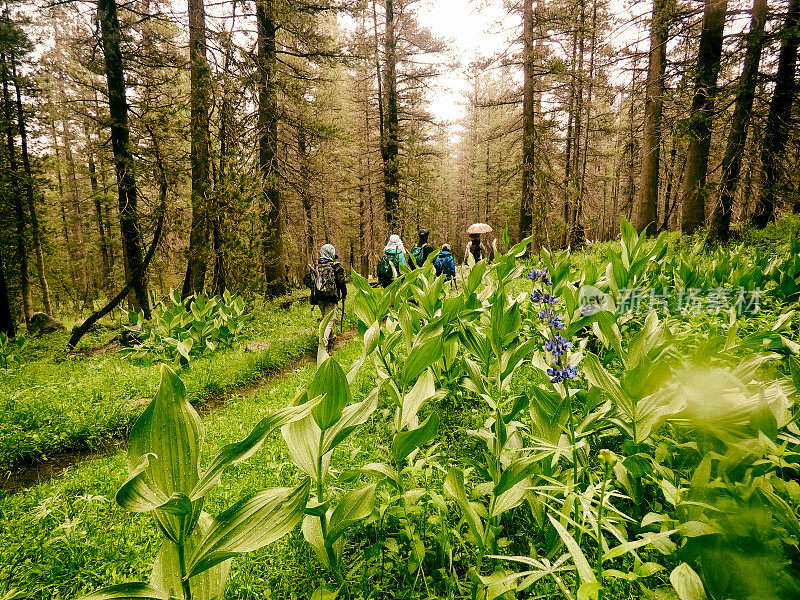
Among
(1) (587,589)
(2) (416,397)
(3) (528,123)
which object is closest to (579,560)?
(1) (587,589)

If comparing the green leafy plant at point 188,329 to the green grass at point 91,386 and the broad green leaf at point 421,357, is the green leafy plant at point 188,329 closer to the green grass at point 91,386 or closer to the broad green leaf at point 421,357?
the green grass at point 91,386

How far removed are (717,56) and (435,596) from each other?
11.8 metres

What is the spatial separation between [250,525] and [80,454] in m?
4.29

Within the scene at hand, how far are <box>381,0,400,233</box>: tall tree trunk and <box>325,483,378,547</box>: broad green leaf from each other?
13585 mm

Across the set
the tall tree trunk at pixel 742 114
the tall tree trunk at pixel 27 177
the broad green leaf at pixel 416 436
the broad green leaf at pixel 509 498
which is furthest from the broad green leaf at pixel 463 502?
the tall tree trunk at pixel 27 177

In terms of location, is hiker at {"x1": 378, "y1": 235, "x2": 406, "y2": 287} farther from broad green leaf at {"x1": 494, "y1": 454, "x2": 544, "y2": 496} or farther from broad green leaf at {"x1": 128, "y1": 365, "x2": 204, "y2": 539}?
broad green leaf at {"x1": 128, "y1": 365, "x2": 204, "y2": 539}

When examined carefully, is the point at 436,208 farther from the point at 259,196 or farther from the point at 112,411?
the point at 112,411

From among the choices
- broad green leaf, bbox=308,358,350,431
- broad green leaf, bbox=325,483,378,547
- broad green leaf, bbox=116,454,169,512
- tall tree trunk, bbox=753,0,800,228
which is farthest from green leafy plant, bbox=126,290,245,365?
tall tree trunk, bbox=753,0,800,228

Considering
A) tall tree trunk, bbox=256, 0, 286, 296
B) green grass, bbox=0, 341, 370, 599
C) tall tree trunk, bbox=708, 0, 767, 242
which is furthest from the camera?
tall tree trunk, bbox=256, 0, 286, 296

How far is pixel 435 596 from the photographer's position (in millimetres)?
1468

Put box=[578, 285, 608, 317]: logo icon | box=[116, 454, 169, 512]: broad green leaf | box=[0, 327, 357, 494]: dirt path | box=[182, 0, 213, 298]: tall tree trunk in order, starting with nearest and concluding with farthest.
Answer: box=[116, 454, 169, 512]: broad green leaf < box=[578, 285, 608, 317]: logo icon < box=[0, 327, 357, 494]: dirt path < box=[182, 0, 213, 298]: tall tree trunk

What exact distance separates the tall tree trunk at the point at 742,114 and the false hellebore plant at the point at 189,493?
8.39 m

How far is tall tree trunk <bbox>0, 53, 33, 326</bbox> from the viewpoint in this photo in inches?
488

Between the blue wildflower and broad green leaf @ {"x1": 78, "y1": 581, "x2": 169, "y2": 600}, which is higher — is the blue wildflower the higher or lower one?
the higher one
